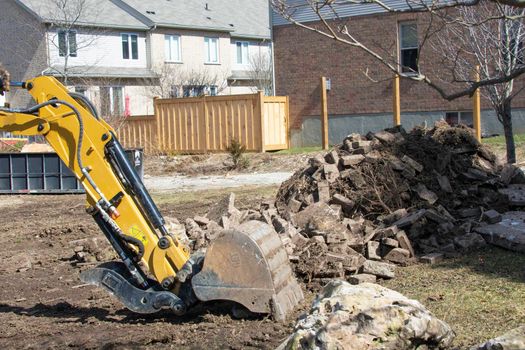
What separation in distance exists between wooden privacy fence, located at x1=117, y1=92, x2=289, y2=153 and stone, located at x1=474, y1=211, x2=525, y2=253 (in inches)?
732

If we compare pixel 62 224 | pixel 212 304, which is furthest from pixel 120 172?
pixel 62 224

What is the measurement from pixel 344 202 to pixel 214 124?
19285mm

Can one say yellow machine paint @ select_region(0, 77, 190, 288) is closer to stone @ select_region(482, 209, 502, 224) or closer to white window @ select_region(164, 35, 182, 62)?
stone @ select_region(482, 209, 502, 224)

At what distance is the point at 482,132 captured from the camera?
25.9 meters

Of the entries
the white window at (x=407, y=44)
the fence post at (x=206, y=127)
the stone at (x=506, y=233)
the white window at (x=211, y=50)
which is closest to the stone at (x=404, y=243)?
the stone at (x=506, y=233)

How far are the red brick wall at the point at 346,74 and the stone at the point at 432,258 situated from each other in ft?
55.8

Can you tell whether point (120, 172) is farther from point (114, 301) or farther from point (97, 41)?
point (97, 41)

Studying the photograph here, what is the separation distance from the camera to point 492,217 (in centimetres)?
1091

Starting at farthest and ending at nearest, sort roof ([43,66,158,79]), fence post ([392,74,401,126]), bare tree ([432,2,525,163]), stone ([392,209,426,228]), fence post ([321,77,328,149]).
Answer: roof ([43,66,158,79]), fence post ([321,77,328,149]), fence post ([392,74,401,126]), bare tree ([432,2,525,163]), stone ([392,209,426,228])

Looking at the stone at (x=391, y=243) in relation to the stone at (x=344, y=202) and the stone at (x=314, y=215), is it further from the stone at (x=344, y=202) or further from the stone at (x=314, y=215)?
the stone at (x=344, y=202)

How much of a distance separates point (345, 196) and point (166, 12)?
139ft

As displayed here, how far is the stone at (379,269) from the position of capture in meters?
9.14

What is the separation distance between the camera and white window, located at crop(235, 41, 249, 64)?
2216 inches

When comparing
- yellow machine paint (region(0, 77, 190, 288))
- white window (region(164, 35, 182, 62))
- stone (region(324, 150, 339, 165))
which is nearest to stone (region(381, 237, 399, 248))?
stone (region(324, 150, 339, 165))
